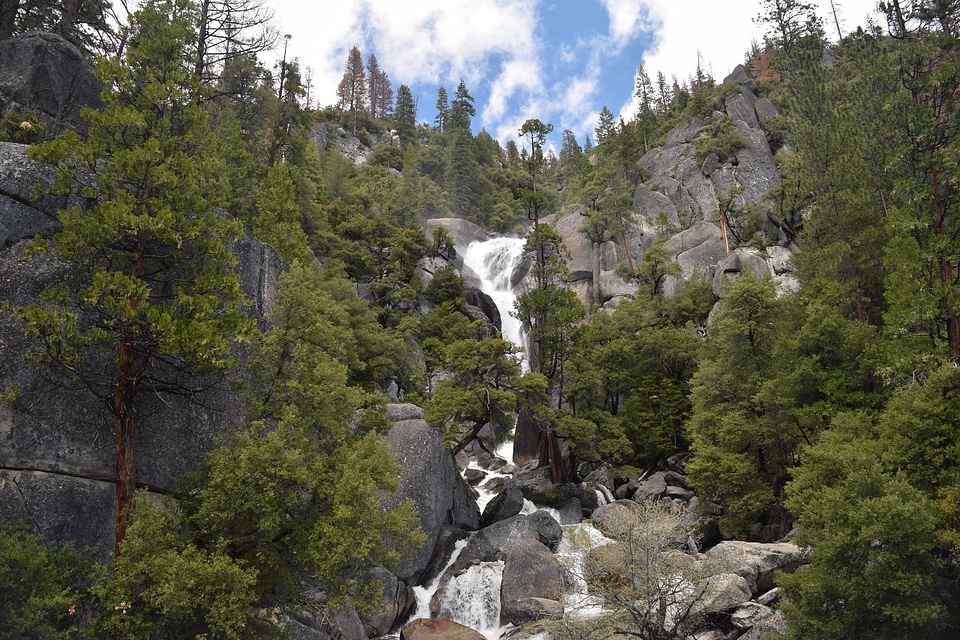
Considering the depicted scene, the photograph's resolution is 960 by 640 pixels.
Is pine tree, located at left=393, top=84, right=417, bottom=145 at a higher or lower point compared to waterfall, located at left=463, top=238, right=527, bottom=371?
higher

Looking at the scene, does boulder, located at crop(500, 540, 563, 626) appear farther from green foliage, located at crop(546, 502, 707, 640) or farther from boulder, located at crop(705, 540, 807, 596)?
boulder, located at crop(705, 540, 807, 596)

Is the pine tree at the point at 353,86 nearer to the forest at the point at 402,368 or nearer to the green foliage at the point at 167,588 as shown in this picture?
the forest at the point at 402,368

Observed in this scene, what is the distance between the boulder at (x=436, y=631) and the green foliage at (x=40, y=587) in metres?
10.3

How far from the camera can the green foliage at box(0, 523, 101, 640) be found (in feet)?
28.4

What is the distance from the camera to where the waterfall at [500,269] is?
4575 cm

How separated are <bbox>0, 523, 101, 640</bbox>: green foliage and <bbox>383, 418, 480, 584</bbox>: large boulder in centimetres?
1078

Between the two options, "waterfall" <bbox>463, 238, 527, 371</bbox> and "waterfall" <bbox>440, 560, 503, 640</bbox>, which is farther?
"waterfall" <bbox>463, 238, 527, 371</bbox>

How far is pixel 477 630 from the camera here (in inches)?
724

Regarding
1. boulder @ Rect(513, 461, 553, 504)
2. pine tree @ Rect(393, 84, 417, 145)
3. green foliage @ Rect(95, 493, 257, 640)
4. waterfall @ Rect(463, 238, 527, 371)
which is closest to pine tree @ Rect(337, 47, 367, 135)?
pine tree @ Rect(393, 84, 417, 145)

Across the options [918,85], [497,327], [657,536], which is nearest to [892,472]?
[657,536]

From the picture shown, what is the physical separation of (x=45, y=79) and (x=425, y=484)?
68.2 ft

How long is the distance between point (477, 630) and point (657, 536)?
8.56 meters

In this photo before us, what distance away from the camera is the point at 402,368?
28812 millimetres

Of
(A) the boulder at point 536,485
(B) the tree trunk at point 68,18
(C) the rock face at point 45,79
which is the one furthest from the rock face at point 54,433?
(A) the boulder at point 536,485
